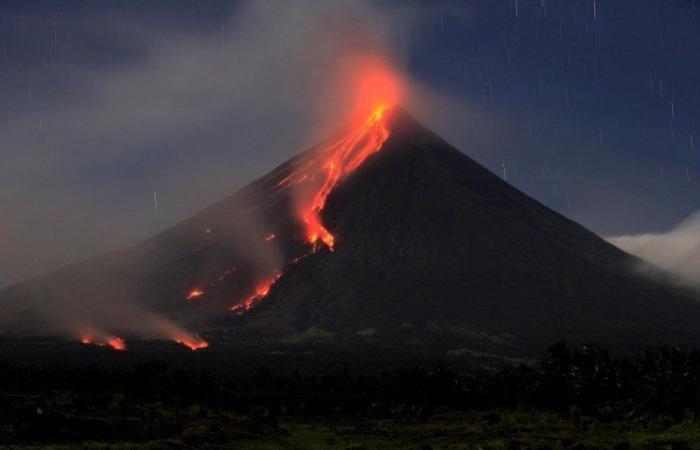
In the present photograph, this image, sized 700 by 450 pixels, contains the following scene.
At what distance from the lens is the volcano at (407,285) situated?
131m

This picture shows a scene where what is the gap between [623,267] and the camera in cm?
17800

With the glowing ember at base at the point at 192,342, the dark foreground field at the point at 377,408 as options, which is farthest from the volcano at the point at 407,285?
the dark foreground field at the point at 377,408

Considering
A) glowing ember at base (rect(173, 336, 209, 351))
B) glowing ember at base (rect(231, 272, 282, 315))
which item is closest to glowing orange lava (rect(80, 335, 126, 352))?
glowing ember at base (rect(173, 336, 209, 351))

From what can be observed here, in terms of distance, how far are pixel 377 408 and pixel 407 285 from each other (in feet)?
323

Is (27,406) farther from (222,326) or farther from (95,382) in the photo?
(222,326)

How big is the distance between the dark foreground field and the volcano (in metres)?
57.6

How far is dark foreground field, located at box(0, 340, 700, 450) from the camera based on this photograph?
1519 inches

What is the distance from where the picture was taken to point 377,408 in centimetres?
5431

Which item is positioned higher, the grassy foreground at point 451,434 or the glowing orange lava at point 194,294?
the glowing orange lava at point 194,294

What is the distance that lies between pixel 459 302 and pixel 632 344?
113 feet

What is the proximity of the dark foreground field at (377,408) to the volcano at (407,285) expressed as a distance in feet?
189

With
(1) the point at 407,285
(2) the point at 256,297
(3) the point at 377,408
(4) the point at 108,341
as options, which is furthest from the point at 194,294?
(3) the point at 377,408

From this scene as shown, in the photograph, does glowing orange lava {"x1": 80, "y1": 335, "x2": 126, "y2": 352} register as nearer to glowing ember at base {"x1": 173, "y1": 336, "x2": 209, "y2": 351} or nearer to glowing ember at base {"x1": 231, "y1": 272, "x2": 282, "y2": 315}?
glowing ember at base {"x1": 173, "y1": 336, "x2": 209, "y2": 351}

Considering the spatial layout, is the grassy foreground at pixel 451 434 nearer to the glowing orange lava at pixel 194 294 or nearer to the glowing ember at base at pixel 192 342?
the glowing ember at base at pixel 192 342
